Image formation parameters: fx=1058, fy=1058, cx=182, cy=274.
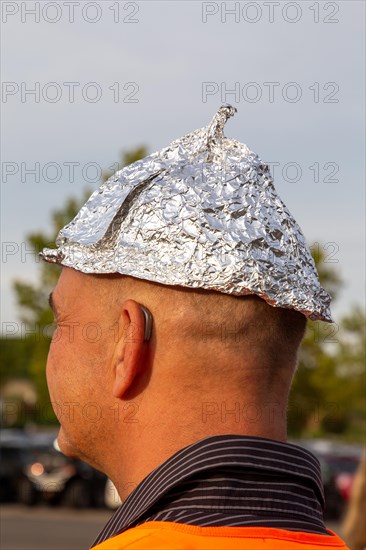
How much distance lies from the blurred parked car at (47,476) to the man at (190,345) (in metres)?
22.1

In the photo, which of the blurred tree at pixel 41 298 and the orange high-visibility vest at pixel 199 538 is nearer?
the orange high-visibility vest at pixel 199 538

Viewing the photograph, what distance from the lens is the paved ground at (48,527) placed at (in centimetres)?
1864

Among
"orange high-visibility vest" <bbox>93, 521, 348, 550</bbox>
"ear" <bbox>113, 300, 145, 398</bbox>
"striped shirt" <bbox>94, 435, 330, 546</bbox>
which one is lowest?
"orange high-visibility vest" <bbox>93, 521, 348, 550</bbox>

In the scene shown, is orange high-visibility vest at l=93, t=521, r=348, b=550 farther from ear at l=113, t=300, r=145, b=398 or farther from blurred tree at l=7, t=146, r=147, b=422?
blurred tree at l=7, t=146, r=147, b=422

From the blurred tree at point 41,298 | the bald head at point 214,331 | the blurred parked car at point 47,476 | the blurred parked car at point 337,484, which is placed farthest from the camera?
the blurred tree at point 41,298

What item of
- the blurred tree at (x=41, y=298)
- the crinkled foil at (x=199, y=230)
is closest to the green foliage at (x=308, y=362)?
the blurred tree at (x=41, y=298)

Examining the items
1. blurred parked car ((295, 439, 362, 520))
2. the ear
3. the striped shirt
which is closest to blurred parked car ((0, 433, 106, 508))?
blurred parked car ((295, 439, 362, 520))

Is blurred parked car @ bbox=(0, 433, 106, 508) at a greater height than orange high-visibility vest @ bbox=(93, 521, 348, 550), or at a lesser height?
lesser

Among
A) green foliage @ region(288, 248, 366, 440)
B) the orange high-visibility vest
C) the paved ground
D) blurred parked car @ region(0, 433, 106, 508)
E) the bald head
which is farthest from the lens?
green foliage @ region(288, 248, 366, 440)

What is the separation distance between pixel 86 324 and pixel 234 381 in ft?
1.21

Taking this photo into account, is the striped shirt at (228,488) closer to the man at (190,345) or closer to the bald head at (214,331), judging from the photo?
the man at (190,345)

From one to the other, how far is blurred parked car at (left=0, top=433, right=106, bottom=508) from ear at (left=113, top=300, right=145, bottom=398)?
2219cm

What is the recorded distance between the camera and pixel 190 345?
A: 2.07 meters

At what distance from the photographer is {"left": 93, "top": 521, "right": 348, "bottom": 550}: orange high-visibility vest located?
5.76ft
